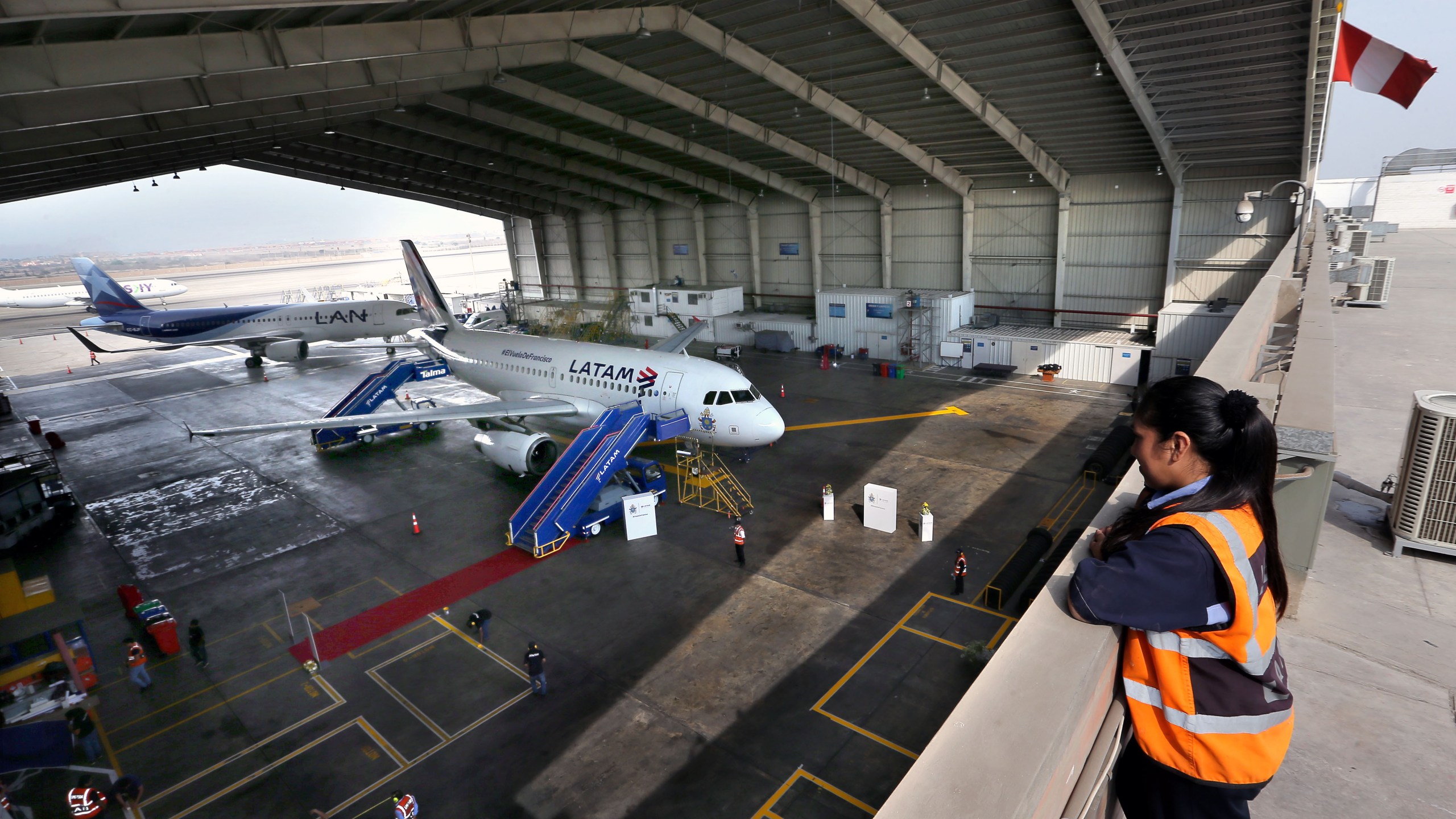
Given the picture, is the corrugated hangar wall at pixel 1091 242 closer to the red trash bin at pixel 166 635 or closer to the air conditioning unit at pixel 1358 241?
the air conditioning unit at pixel 1358 241

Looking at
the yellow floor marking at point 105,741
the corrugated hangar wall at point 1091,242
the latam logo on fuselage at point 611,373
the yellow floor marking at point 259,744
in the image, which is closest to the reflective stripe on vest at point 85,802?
the yellow floor marking at point 259,744

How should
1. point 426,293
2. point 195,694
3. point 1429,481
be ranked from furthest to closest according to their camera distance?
point 426,293 < point 195,694 < point 1429,481

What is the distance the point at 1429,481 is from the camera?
1112 centimetres

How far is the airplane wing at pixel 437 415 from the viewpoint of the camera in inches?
860

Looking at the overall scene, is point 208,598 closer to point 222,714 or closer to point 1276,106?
point 222,714

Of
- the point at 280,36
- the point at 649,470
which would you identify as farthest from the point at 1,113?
the point at 649,470

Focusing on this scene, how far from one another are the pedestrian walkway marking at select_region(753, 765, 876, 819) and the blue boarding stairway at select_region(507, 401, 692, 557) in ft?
35.7

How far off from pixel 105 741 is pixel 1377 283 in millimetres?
52579

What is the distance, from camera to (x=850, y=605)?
55.0ft

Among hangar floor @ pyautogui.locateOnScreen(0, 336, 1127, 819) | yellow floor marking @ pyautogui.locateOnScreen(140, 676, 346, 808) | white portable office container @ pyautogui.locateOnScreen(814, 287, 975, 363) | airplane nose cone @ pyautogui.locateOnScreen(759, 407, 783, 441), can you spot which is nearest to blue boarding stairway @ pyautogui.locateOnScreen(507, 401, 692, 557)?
hangar floor @ pyautogui.locateOnScreen(0, 336, 1127, 819)

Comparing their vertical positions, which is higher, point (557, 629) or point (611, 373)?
point (611, 373)

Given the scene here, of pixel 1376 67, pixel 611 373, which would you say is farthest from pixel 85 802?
pixel 1376 67

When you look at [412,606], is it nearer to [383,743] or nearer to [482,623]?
[482,623]

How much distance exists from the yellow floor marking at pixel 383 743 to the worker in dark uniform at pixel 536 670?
2.63 m
